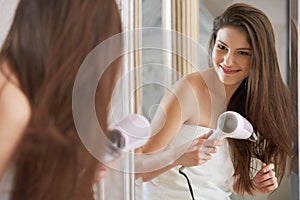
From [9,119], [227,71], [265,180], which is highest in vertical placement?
[227,71]

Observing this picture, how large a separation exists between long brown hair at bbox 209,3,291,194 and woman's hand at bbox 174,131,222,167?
46 millimetres

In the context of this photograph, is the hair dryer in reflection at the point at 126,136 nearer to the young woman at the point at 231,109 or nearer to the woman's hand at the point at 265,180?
the young woman at the point at 231,109

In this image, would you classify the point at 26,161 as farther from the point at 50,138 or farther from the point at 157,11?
the point at 157,11

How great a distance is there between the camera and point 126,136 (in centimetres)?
112

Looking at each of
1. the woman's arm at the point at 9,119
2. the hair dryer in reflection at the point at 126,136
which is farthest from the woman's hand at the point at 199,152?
the woman's arm at the point at 9,119

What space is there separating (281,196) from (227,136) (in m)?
0.21

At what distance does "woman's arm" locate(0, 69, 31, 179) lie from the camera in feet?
3.40

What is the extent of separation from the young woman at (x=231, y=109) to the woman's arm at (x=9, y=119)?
0.25 m

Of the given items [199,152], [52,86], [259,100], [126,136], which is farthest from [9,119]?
[259,100]

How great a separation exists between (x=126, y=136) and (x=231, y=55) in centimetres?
30

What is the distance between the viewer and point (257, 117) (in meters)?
1.27

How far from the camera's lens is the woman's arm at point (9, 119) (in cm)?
104

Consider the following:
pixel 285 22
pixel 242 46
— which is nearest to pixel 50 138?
pixel 242 46

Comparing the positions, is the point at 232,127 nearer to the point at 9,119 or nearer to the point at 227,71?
the point at 227,71
